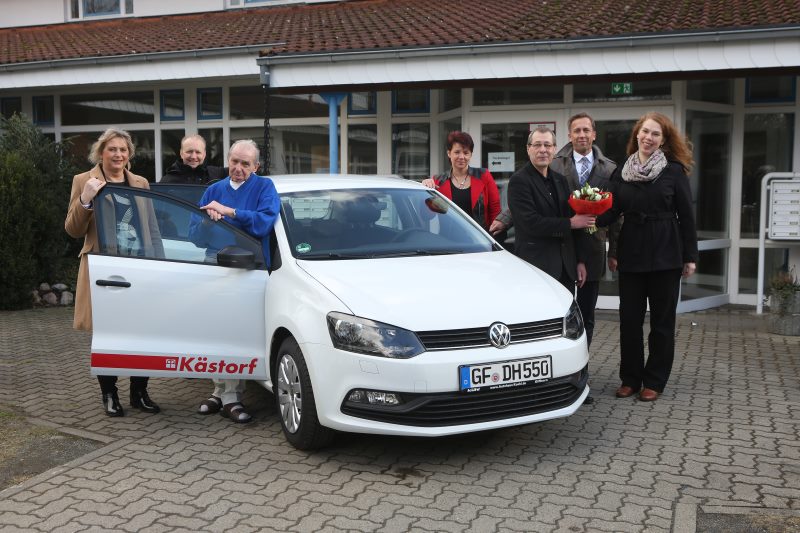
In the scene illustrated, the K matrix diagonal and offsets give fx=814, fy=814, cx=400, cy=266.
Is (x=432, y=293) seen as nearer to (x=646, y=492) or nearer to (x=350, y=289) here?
(x=350, y=289)

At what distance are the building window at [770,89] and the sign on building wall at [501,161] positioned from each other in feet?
9.98

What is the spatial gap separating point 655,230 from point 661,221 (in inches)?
3.0

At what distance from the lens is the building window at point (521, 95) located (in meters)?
10.2

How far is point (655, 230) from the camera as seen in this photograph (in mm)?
5668

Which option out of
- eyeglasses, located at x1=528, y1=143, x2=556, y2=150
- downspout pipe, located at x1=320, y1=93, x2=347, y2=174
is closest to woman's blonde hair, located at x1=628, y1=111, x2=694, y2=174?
eyeglasses, located at x1=528, y1=143, x2=556, y2=150

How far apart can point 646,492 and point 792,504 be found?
0.68 m

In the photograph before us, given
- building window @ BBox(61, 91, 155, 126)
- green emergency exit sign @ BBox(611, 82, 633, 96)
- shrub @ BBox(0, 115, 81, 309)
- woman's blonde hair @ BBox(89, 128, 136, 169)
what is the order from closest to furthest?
woman's blonde hair @ BBox(89, 128, 136, 169) → green emergency exit sign @ BBox(611, 82, 633, 96) → shrub @ BBox(0, 115, 81, 309) → building window @ BBox(61, 91, 155, 126)

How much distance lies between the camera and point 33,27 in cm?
1641

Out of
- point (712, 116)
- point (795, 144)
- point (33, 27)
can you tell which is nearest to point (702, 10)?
point (712, 116)

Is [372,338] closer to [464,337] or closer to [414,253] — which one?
[464,337]

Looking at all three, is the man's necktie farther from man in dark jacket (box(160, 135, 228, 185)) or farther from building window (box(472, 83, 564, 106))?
building window (box(472, 83, 564, 106))

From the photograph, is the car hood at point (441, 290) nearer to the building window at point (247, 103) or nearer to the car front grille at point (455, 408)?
the car front grille at point (455, 408)

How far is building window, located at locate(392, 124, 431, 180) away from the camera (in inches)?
462

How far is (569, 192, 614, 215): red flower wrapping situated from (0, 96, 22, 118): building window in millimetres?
12315
